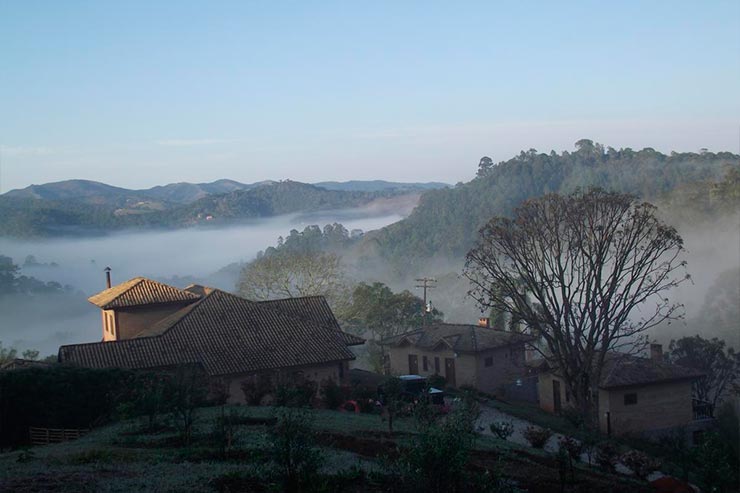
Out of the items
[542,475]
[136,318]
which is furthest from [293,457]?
[136,318]

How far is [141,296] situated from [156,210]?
139884mm

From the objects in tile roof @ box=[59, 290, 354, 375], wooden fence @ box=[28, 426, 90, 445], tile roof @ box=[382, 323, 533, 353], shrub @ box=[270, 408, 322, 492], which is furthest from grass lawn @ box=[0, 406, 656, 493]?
tile roof @ box=[382, 323, 533, 353]

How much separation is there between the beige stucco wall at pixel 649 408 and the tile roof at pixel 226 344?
1008 cm

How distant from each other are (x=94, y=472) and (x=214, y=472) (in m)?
1.84

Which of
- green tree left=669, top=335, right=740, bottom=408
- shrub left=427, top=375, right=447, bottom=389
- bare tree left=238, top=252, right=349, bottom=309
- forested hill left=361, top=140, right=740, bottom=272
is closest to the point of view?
shrub left=427, top=375, right=447, bottom=389

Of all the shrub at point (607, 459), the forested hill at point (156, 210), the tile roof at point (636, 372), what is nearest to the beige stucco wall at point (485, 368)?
the tile roof at point (636, 372)

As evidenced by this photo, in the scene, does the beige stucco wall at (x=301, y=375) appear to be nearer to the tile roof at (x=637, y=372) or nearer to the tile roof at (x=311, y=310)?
the tile roof at (x=311, y=310)

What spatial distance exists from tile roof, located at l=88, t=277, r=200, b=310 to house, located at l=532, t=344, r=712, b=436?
680 inches

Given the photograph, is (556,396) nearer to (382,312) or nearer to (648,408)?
(648,408)

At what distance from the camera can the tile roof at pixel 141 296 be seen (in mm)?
34628

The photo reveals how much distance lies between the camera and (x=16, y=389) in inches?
819

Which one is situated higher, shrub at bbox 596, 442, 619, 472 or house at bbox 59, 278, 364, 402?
house at bbox 59, 278, 364, 402

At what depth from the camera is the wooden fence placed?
64.2 ft

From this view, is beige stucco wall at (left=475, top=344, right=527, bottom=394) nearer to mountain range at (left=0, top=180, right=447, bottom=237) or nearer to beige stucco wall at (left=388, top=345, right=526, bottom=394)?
beige stucco wall at (left=388, top=345, right=526, bottom=394)
